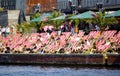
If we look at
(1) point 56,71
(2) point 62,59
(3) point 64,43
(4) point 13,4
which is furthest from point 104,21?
(4) point 13,4

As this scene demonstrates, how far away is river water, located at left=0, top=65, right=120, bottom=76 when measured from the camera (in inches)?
1688

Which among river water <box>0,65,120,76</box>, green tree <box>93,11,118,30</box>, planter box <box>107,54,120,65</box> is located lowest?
river water <box>0,65,120,76</box>

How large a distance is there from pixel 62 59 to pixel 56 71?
4540 millimetres

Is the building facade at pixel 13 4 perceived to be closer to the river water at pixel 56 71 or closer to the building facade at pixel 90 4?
Result: the building facade at pixel 90 4

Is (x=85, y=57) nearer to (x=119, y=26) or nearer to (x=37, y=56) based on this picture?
(x=37, y=56)

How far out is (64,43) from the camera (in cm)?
5191

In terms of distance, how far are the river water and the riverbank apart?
1.53 metres

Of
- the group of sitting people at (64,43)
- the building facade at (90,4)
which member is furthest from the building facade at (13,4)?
the group of sitting people at (64,43)

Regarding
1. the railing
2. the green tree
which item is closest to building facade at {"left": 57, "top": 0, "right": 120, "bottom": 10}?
the railing

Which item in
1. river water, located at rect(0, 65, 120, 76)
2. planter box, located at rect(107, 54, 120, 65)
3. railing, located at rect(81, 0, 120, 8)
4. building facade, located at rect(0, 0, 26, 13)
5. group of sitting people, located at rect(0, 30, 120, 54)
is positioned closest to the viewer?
river water, located at rect(0, 65, 120, 76)

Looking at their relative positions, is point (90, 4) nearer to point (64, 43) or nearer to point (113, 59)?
point (64, 43)

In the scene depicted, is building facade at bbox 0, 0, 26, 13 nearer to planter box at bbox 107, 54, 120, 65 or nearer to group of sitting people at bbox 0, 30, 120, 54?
group of sitting people at bbox 0, 30, 120, 54

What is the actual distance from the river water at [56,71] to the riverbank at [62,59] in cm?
153

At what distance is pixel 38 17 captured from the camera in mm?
69125
